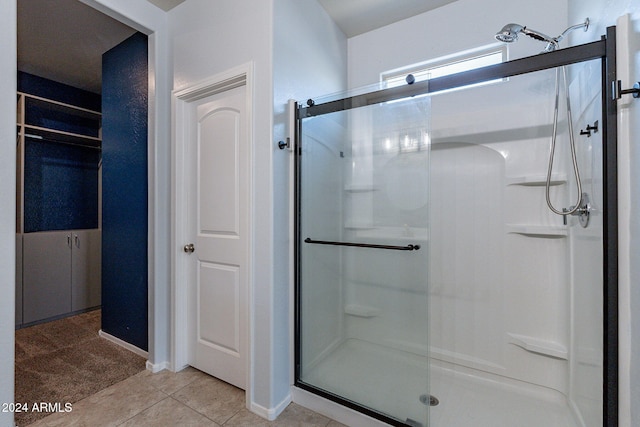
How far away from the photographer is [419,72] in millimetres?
2283

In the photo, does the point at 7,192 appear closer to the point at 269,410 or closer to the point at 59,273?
the point at 269,410

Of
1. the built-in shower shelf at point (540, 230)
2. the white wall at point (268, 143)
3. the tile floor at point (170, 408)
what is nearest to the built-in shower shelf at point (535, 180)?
the built-in shower shelf at point (540, 230)

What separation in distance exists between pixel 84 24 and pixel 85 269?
8.37 ft

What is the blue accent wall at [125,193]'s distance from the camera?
228 cm

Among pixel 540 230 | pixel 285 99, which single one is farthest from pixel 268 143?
pixel 540 230

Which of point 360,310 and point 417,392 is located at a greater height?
point 360,310

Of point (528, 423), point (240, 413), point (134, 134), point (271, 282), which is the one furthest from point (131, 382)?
point (528, 423)

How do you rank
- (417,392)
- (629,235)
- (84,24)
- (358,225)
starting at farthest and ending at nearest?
1. (84,24)
2. (358,225)
3. (417,392)
4. (629,235)

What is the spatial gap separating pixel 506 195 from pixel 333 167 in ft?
3.93

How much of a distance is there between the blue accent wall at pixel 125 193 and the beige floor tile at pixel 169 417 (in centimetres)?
76

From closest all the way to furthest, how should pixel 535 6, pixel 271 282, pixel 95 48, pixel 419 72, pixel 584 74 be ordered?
1. pixel 584 74
2. pixel 271 282
3. pixel 535 6
4. pixel 419 72
5. pixel 95 48

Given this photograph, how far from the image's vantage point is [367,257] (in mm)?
1806

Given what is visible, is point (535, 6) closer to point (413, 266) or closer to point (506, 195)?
point (506, 195)

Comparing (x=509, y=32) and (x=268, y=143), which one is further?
(x=268, y=143)
